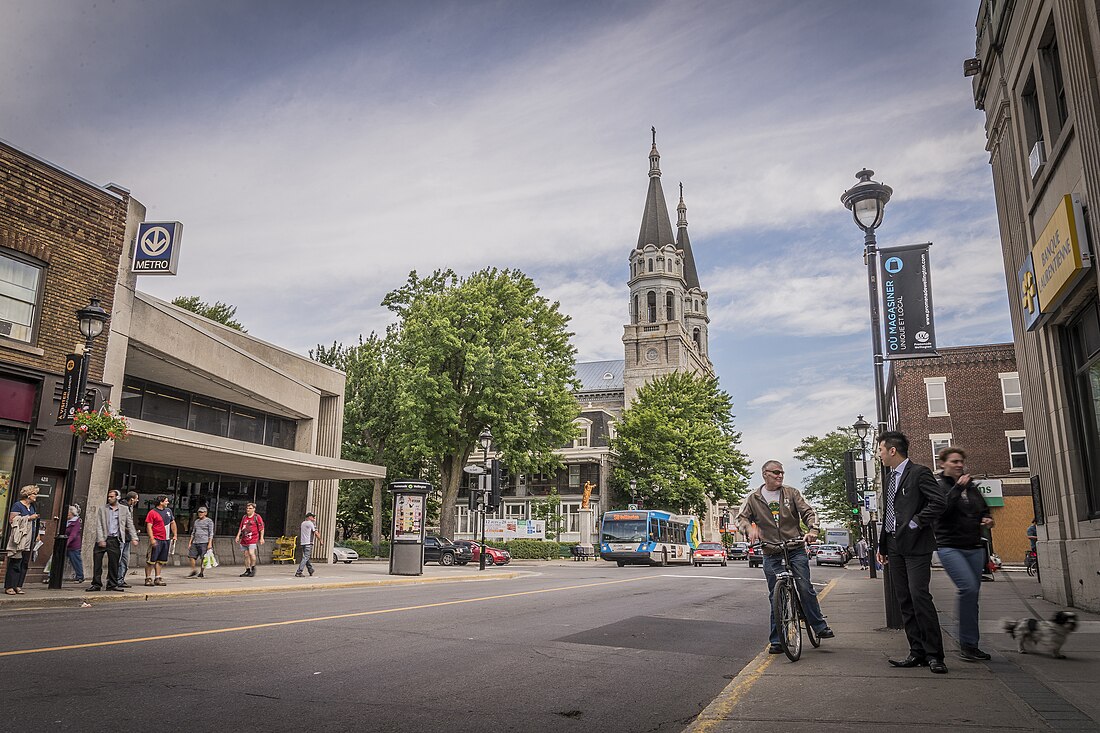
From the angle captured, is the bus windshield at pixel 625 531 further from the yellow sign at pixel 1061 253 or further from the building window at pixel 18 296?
the yellow sign at pixel 1061 253

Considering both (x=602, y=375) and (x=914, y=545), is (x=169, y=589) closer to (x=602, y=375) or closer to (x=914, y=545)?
(x=914, y=545)

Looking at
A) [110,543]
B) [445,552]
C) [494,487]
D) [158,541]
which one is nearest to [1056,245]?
[110,543]

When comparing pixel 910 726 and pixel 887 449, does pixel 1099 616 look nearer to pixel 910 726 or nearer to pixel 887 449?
pixel 887 449

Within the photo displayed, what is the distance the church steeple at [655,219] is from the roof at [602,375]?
48.5 ft

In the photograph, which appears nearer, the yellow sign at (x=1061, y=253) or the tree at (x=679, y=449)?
the yellow sign at (x=1061, y=253)

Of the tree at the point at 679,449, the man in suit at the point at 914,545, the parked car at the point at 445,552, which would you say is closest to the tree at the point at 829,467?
the tree at the point at 679,449

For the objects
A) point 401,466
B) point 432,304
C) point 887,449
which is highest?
point 432,304

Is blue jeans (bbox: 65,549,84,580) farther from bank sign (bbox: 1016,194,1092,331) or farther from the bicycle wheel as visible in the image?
bank sign (bbox: 1016,194,1092,331)

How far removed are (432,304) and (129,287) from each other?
71.2 feet

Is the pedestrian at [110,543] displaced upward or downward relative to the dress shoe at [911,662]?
upward

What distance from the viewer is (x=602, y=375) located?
101188 millimetres

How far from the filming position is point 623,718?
5.05 m

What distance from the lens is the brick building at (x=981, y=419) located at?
126ft

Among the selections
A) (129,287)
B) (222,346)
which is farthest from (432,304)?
Result: (129,287)
